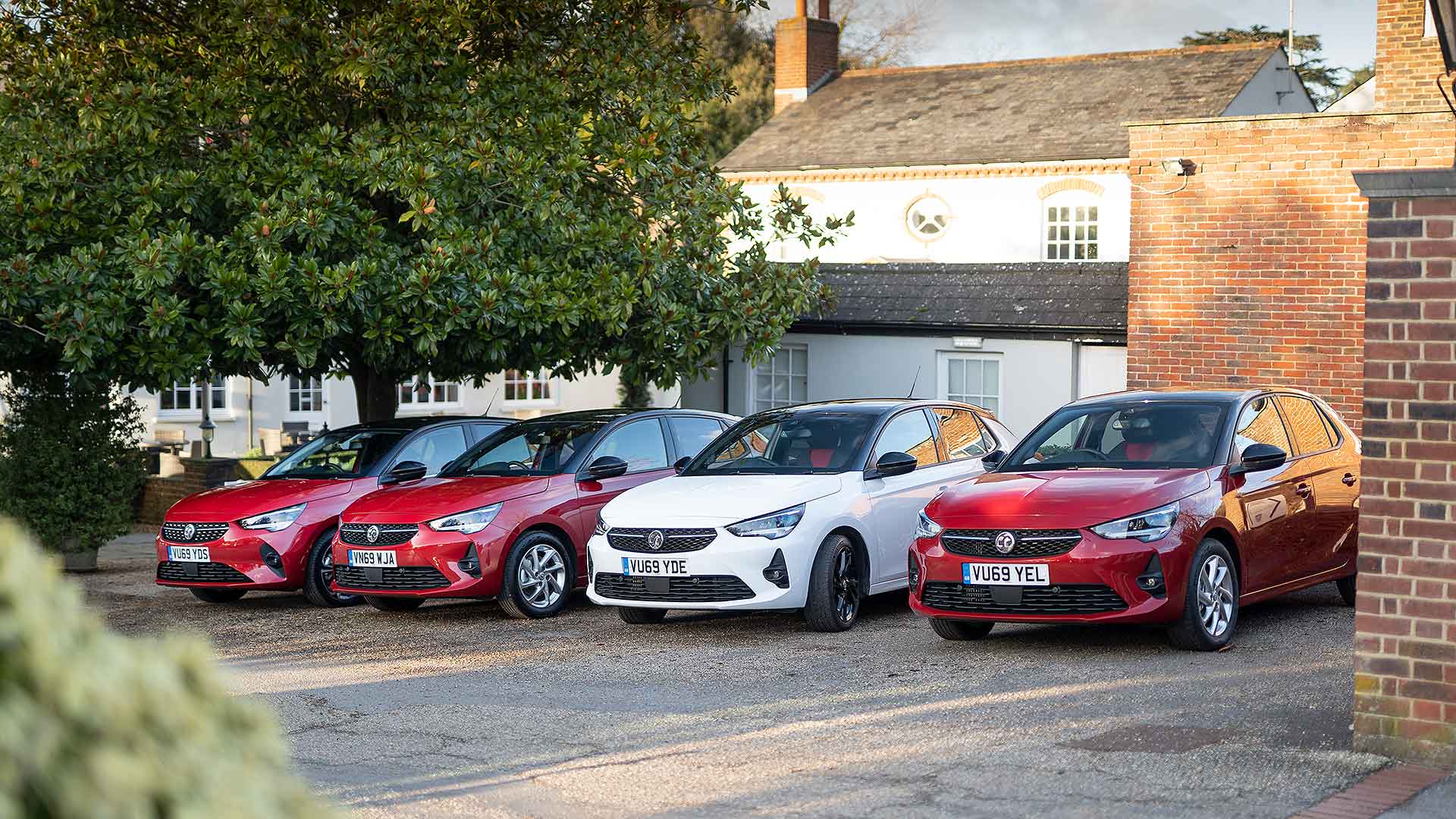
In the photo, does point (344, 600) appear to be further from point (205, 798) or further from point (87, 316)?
point (205, 798)

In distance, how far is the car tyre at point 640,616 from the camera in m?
11.5

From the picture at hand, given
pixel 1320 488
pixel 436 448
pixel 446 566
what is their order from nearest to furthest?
1. pixel 1320 488
2. pixel 446 566
3. pixel 436 448

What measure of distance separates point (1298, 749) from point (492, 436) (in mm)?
7888

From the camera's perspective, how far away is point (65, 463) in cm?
1574

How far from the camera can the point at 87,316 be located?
13266 millimetres

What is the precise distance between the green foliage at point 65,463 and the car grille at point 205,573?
3238 mm

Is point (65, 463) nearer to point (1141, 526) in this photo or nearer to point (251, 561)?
point (251, 561)


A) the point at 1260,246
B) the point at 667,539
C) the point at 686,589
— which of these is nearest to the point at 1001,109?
the point at 1260,246

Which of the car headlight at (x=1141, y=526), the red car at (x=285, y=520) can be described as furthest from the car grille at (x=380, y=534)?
the car headlight at (x=1141, y=526)

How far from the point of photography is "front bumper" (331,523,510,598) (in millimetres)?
11484

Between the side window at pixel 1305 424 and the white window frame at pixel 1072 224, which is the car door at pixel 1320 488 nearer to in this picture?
the side window at pixel 1305 424

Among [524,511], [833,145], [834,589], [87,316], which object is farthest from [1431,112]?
[833,145]

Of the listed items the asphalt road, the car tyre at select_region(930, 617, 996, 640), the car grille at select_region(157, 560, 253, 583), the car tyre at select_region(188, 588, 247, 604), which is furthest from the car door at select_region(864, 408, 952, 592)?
the car tyre at select_region(188, 588, 247, 604)

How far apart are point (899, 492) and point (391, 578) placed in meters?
3.92
